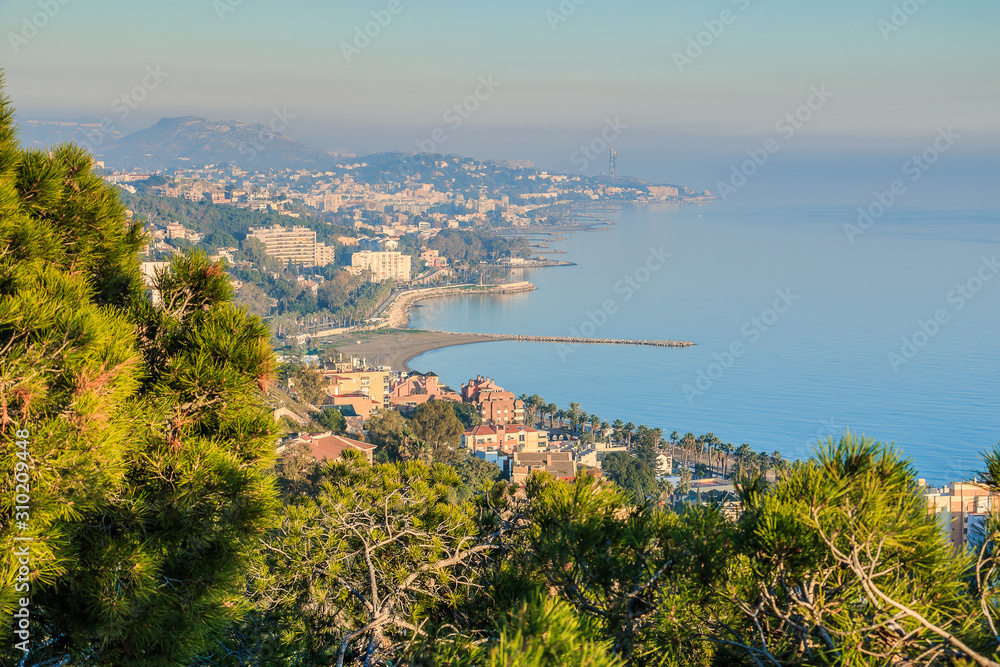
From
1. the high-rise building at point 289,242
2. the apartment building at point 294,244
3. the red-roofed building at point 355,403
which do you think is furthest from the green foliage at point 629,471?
the apartment building at point 294,244

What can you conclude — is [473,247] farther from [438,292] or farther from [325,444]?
[325,444]

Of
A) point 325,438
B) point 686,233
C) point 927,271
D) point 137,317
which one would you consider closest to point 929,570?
point 137,317

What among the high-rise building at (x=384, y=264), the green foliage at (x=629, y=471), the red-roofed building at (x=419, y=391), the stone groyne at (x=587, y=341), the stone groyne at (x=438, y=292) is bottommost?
the green foliage at (x=629, y=471)

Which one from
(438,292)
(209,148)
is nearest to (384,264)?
(438,292)

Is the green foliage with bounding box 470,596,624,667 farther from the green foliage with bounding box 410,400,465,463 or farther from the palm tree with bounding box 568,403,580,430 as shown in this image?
the palm tree with bounding box 568,403,580,430

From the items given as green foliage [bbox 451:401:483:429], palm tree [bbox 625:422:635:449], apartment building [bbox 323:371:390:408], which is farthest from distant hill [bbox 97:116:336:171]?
palm tree [bbox 625:422:635:449]

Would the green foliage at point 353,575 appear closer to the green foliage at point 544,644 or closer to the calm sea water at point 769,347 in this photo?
the green foliage at point 544,644
